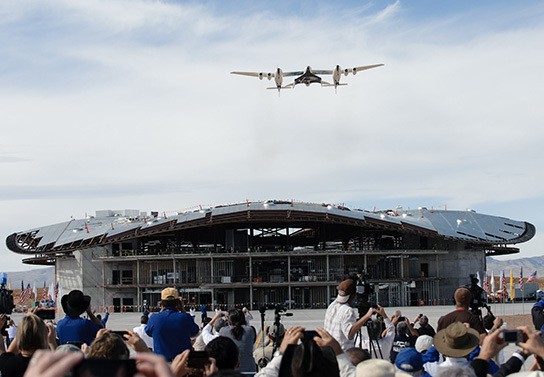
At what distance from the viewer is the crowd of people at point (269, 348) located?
343 centimetres

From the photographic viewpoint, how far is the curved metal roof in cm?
7744

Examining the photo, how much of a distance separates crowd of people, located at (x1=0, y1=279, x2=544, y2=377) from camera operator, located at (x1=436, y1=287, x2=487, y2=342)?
0.05 feet

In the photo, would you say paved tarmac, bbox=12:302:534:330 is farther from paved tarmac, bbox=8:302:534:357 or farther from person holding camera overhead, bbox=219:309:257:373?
person holding camera overhead, bbox=219:309:257:373

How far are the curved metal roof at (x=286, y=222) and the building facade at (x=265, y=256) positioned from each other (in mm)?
131

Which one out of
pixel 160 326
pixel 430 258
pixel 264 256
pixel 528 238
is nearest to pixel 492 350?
pixel 160 326

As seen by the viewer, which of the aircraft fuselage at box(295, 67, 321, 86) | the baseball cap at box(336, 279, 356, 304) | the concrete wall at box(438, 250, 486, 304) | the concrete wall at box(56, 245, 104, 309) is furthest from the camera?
the concrete wall at box(438, 250, 486, 304)

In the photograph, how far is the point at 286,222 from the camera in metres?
83.7

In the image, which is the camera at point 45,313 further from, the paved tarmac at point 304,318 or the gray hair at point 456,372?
the paved tarmac at point 304,318

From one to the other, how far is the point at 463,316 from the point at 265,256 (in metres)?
67.8

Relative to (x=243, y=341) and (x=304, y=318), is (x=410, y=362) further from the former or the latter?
(x=304, y=318)

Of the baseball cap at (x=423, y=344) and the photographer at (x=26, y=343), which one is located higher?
the photographer at (x=26, y=343)

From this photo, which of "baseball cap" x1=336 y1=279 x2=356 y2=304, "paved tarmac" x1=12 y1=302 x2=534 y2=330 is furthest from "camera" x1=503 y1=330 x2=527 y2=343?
"paved tarmac" x1=12 y1=302 x2=534 y2=330

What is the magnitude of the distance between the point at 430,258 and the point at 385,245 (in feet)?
A: 20.1

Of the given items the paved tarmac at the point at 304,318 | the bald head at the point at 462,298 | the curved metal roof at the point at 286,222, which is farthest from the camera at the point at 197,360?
the curved metal roof at the point at 286,222
